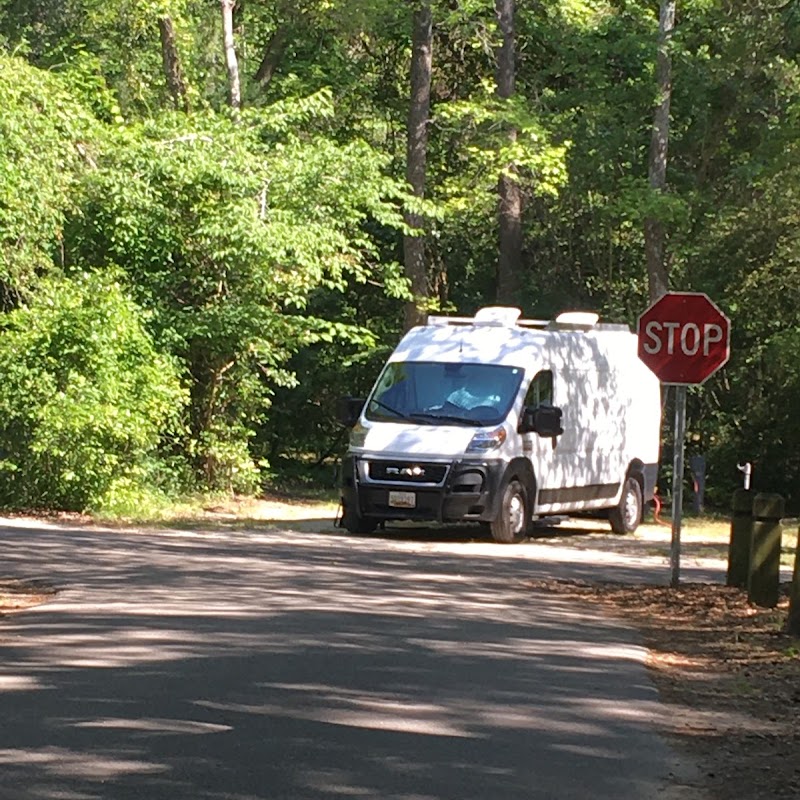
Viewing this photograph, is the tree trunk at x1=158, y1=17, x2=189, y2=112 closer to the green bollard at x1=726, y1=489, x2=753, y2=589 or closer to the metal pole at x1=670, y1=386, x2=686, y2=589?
the metal pole at x1=670, y1=386, x2=686, y2=589

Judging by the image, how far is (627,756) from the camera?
828cm

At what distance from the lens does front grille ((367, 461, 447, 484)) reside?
75.3ft

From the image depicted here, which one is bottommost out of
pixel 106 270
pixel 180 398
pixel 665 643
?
pixel 665 643

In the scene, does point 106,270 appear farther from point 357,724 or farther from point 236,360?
point 357,724

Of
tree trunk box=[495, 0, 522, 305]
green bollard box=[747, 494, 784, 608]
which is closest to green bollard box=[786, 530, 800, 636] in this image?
green bollard box=[747, 494, 784, 608]

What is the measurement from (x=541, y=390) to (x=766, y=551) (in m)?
9.53

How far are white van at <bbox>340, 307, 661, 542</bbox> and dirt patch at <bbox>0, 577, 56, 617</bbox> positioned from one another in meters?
8.31

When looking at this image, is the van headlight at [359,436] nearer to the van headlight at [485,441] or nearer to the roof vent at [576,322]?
the van headlight at [485,441]

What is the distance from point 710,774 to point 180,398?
807 inches

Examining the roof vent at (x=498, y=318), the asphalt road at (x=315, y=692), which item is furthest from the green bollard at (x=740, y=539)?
the roof vent at (x=498, y=318)

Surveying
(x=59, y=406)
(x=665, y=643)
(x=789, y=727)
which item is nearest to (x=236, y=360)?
(x=59, y=406)

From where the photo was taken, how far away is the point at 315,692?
9609mm

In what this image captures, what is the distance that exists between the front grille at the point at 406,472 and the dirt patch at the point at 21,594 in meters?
8.27

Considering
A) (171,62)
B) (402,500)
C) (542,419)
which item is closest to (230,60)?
(171,62)
